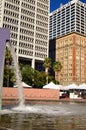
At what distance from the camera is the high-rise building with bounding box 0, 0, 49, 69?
14362 cm

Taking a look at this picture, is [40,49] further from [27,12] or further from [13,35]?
[27,12]

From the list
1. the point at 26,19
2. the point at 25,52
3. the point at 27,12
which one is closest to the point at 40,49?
the point at 25,52

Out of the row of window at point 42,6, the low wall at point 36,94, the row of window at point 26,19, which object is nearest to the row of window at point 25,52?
the row of window at point 26,19

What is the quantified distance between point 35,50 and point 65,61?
95.9 feet

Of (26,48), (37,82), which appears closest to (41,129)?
(37,82)

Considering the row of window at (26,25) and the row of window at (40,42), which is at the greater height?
the row of window at (26,25)

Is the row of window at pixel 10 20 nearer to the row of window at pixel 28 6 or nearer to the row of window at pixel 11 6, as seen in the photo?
the row of window at pixel 11 6

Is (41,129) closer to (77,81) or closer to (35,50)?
(35,50)

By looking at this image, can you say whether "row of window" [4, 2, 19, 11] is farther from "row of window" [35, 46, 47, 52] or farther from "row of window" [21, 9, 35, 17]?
"row of window" [35, 46, 47, 52]

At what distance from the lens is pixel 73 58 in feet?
554

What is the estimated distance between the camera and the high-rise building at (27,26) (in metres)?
144

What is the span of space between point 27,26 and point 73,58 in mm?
36777

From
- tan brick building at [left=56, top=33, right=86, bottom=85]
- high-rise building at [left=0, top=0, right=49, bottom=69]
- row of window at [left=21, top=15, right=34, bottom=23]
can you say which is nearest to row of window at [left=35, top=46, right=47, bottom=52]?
high-rise building at [left=0, top=0, right=49, bottom=69]

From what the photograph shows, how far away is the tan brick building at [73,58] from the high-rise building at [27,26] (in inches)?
741
